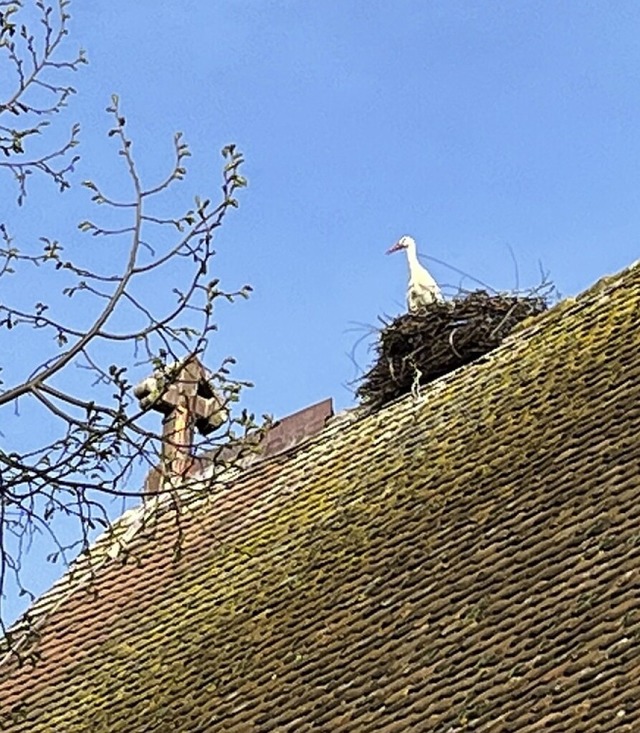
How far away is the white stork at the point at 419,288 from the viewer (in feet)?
42.1

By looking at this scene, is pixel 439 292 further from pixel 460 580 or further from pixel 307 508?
pixel 460 580

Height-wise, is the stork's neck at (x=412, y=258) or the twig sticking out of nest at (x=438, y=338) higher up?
the stork's neck at (x=412, y=258)

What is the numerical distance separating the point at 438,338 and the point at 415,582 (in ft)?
12.7

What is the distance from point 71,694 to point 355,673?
2727 mm

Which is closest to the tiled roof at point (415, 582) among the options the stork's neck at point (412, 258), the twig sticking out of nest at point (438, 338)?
the twig sticking out of nest at point (438, 338)

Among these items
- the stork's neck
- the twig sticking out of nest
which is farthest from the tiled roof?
the stork's neck

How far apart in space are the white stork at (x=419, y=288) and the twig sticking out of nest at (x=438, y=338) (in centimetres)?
29

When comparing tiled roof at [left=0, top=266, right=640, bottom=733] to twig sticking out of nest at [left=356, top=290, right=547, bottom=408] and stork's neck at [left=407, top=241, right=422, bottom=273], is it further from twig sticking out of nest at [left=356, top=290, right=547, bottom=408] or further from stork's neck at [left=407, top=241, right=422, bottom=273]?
stork's neck at [left=407, top=241, right=422, bottom=273]

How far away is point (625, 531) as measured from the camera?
7.49 meters

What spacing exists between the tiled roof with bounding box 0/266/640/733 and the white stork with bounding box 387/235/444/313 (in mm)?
1208

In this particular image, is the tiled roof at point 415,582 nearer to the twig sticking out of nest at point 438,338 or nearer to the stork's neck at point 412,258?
the twig sticking out of nest at point 438,338

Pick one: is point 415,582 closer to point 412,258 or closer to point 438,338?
point 438,338

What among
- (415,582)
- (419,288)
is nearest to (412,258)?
(419,288)

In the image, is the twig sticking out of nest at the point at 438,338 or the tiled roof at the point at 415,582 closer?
the tiled roof at the point at 415,582
